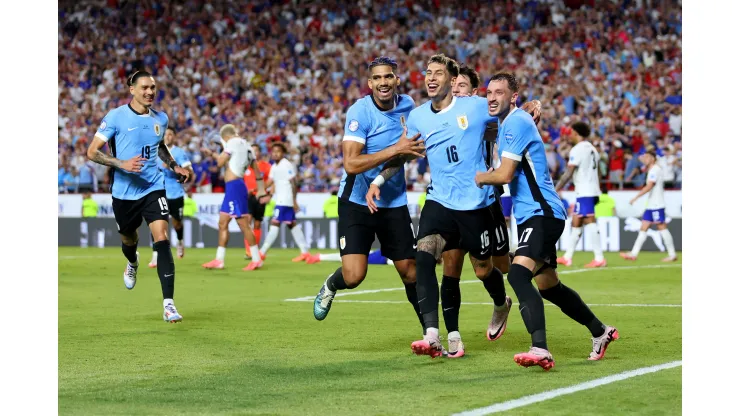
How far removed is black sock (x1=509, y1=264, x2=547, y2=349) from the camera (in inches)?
301

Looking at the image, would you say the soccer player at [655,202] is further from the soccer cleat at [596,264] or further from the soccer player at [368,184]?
the soccer player at [368,184]

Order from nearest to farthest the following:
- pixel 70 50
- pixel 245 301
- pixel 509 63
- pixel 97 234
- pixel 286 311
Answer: pixel 286 311 < pixel 245 301 < pixel 97 234 < pixel 509 63 < pixel 70 50

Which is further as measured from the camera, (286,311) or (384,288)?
(384,288)

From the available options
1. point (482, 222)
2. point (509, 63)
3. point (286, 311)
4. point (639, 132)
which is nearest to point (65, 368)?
point (482, 222)

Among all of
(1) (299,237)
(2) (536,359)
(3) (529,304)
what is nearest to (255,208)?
(1) (299,237)

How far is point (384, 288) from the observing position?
608 inches

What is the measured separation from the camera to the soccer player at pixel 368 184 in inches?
344

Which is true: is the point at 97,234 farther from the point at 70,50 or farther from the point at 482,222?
the point at 482,222

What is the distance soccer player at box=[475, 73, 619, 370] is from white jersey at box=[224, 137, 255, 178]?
1111cm

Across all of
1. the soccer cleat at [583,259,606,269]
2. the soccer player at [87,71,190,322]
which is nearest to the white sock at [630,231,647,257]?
the soccer cleat at [583,259,606,269]

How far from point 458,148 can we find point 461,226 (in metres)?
0.58

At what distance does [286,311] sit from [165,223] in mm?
1798

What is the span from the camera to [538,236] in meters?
7.75

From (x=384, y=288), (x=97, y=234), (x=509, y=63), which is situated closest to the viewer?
(x=384, y=288)
